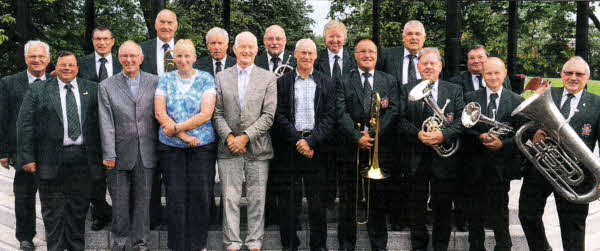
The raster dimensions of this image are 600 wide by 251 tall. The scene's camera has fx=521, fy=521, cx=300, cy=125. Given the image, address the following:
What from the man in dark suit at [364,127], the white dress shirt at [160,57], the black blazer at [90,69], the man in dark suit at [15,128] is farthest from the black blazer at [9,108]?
the man in dark suit at [364,127]

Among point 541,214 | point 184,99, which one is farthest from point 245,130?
point 541,214

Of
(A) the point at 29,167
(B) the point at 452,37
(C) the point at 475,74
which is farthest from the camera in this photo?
(B) the point at 452,37

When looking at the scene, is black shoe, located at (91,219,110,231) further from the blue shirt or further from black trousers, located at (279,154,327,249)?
black trousers, located at (279,154,327,249)

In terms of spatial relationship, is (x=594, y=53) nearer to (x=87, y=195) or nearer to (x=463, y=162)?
(x=463, y=162)

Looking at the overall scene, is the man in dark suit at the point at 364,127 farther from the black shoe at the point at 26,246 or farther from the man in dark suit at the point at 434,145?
the black shoe at the point at 26,246

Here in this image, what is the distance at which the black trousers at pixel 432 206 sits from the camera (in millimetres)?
4457

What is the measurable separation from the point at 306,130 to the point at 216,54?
1.24m

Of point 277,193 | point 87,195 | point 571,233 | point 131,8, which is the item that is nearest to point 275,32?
point 277,193

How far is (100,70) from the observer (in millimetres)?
5020

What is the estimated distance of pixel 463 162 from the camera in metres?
4.55

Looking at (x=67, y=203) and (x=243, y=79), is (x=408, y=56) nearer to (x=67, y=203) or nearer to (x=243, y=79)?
(x=243, y=79)

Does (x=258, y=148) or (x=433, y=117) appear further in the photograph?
(x=258, y=148)

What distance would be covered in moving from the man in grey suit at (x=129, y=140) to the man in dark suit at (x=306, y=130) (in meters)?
1.12

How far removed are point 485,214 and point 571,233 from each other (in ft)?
2.21
